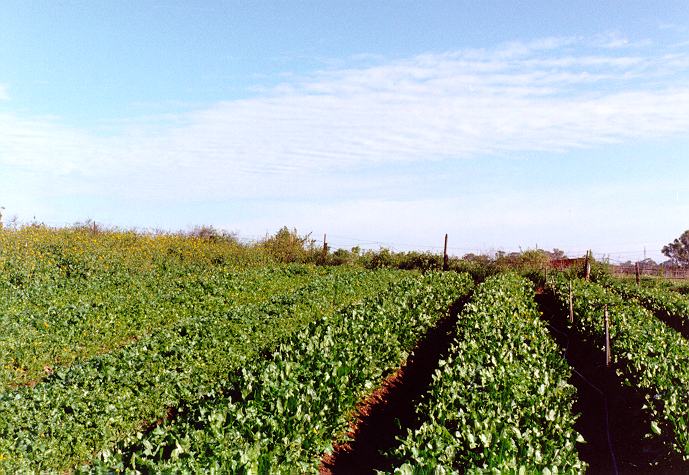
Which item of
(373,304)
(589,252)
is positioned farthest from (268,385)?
(589,252)

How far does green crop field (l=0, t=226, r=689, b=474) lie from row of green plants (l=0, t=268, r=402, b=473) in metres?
0.03

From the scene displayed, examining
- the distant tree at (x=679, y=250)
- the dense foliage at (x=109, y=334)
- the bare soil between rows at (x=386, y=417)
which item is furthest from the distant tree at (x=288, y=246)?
the distant tree at (x=679, y=250)

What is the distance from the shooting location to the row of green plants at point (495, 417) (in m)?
5.16

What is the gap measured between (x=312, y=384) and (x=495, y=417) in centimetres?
249

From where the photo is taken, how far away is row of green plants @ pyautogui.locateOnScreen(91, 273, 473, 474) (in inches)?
188

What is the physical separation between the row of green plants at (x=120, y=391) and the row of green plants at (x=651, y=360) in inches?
242

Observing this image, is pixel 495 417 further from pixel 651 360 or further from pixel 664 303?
pixel 664 303

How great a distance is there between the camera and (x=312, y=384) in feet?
23.6

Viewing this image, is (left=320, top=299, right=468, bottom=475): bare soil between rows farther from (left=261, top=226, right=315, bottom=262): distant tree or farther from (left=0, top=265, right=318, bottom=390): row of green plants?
(left=261, top=226, right=315, bottom=262): distant tree

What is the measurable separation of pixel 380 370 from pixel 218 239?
96.0 ft

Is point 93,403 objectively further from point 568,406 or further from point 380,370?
point 568,406

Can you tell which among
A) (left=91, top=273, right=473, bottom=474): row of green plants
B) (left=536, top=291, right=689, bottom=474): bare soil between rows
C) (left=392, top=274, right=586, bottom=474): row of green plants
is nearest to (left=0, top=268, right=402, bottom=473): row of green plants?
(left=91, top=273, right=473, bottom=474): row of green plants

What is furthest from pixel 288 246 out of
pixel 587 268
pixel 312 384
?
pixel 312 384

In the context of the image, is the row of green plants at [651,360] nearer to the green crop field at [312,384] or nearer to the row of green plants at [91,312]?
the green crop field at [312,384]
